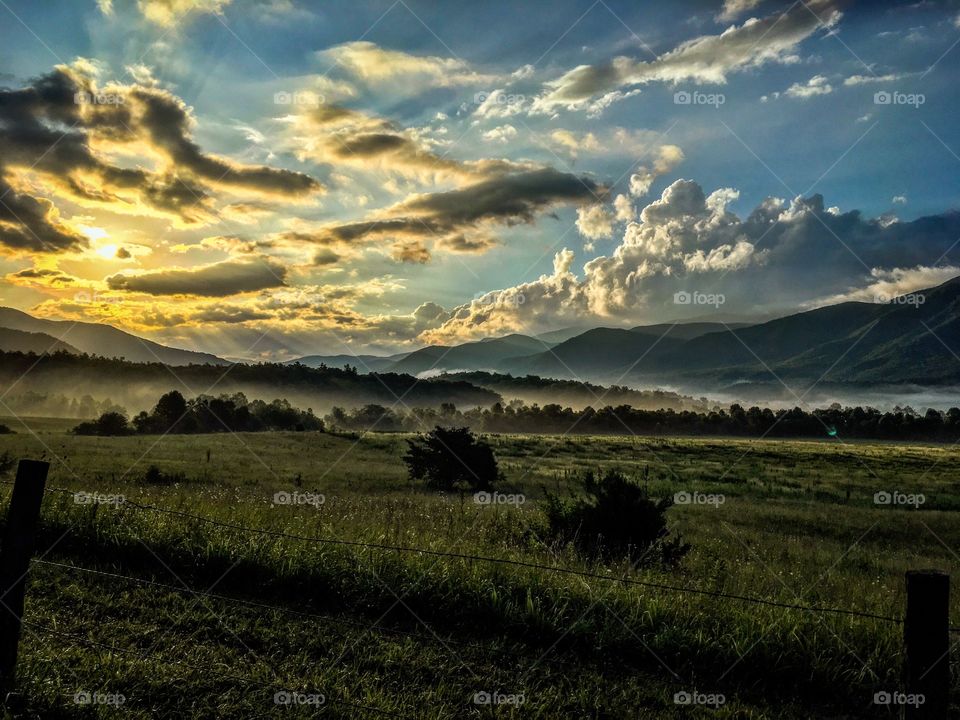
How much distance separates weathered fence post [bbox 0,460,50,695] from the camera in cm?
503

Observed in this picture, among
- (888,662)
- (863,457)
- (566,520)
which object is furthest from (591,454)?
(888,662)

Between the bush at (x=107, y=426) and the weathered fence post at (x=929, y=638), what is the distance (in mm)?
75158

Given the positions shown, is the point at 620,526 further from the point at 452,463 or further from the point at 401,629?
the point at 452,463

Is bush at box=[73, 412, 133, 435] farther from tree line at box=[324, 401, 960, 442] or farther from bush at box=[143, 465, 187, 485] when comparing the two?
tree line at box=[324, 401, 960, 442]

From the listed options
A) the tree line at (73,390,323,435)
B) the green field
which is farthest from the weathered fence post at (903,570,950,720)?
the tree line at (73,390,323,435)

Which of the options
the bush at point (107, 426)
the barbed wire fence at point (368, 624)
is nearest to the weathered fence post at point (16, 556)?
the barbed wire fence at point (368, 624)

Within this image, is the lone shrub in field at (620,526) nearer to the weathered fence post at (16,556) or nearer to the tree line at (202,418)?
the weathered fence post at (16,556)

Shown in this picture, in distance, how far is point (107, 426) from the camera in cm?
6900

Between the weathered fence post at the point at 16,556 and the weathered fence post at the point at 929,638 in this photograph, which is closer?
the weathered fence post at the point at 929,638

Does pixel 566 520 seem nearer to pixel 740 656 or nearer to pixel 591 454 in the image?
pixel 740 656

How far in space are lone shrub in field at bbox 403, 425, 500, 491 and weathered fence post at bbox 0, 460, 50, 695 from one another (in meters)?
28.5

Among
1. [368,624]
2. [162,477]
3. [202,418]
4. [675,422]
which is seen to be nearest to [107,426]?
[202,418]

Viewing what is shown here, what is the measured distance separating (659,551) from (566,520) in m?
1.88

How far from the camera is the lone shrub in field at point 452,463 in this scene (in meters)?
33.9
